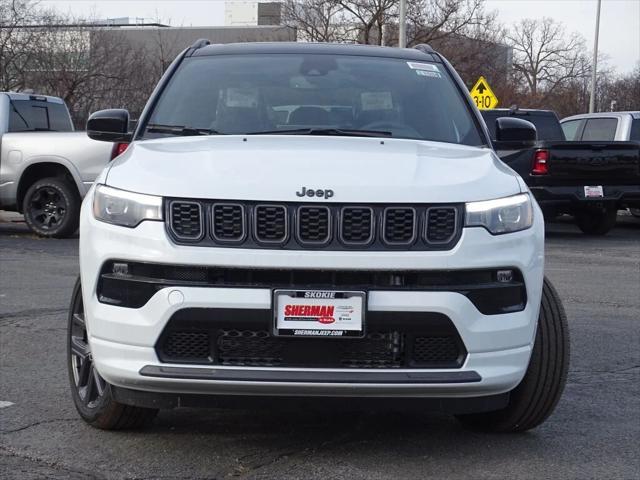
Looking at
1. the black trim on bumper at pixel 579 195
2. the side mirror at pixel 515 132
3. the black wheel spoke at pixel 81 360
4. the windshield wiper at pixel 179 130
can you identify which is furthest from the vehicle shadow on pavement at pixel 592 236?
the black wheel spoke at pixel 81 360

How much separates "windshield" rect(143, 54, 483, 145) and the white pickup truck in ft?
27.3

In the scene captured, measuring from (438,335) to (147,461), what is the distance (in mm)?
1271

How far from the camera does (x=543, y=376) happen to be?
450 cm

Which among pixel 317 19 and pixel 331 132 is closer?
pixel 331 132

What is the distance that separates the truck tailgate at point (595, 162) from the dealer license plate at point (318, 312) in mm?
11305

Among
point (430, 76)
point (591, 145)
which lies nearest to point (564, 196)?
point (591, 145)

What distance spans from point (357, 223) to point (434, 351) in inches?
22.1

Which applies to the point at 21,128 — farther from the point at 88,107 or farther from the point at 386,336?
the point at 88,107

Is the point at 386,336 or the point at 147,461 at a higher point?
the point at 386,336

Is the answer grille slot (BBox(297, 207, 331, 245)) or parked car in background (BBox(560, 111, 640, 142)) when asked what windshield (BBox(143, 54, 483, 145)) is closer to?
grille slot (BBox(297, 207, 331, 245))

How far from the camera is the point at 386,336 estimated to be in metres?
4.02

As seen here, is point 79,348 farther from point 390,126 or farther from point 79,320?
point 390,126

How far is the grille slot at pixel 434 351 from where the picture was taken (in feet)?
13.2

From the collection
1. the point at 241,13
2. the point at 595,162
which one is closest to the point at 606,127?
the point at 595,162
